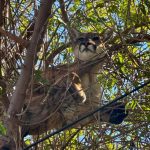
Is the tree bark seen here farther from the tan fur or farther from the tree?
the tan fur

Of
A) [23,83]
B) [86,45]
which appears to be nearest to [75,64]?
[86,45]

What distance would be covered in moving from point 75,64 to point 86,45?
0.63 m

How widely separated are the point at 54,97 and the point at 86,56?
704 mm

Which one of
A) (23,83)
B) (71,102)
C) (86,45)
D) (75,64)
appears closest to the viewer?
(23,83)

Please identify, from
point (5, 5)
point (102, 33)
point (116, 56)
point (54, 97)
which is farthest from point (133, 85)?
point (5, 5)

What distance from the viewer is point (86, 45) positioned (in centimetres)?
593

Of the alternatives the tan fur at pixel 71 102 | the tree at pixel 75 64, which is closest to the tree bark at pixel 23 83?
the tree at pixel 75 64

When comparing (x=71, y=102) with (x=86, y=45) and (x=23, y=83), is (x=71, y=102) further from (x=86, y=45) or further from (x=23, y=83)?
(x=23, y=83)

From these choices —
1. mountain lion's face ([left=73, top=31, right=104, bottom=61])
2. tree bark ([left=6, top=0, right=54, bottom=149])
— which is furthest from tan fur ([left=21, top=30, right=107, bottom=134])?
tree bark ([left=6, top=0, right=54, bottom=149])

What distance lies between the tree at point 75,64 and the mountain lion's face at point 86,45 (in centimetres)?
17

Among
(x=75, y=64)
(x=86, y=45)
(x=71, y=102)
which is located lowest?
(x=71, y=102)

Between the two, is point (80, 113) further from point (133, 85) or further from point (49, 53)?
point (133, 85)

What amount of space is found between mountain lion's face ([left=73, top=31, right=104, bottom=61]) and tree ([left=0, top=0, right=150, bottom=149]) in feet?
0.57

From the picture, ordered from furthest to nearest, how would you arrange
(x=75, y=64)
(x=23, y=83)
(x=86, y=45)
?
(x=86, y=45), (x=75, y=64), (x=23, y=83)
